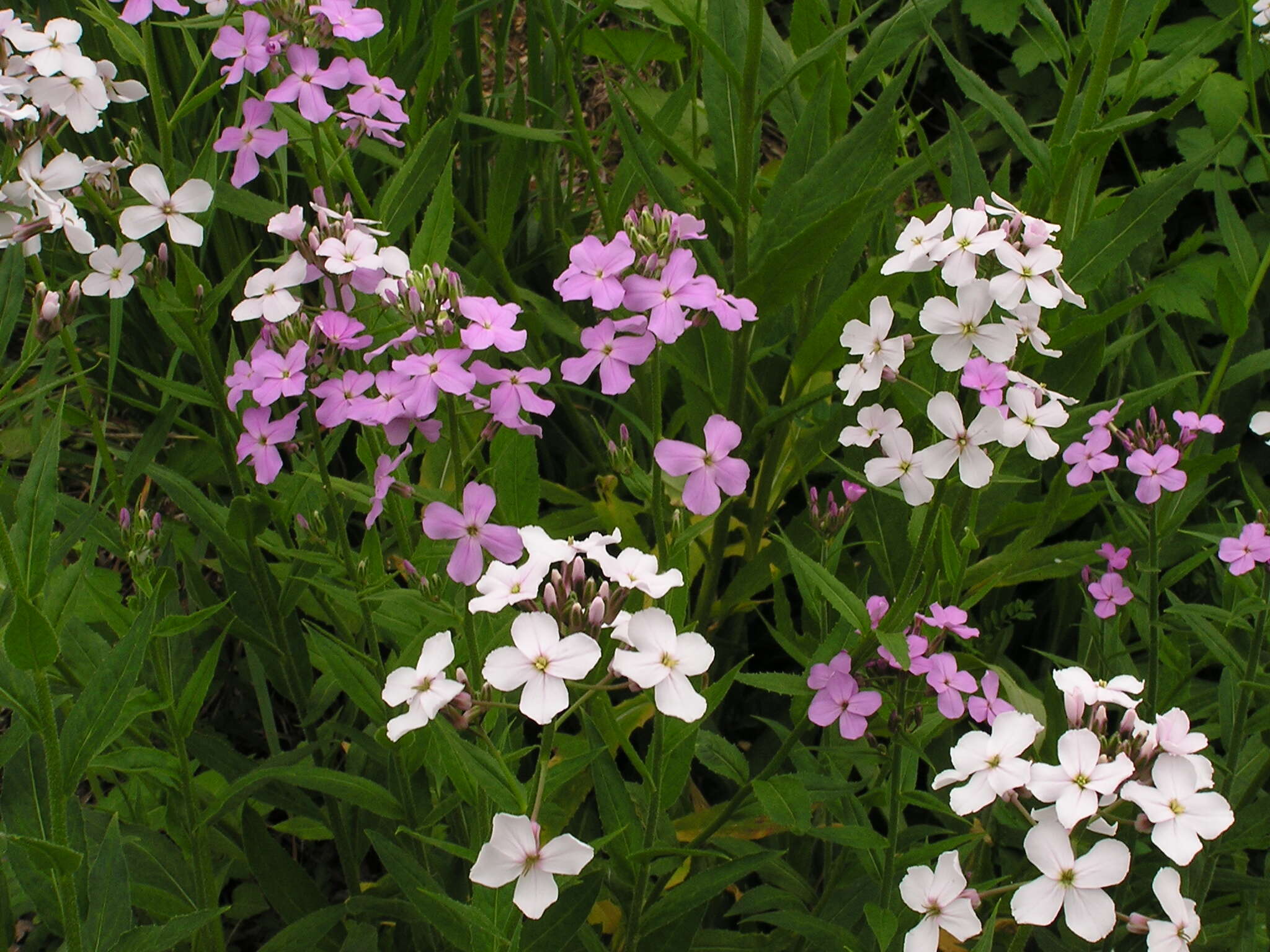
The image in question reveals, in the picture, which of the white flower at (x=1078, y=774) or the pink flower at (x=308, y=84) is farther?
the pink flower at (x=308, y=84)

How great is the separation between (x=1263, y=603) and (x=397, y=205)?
1.46 meters

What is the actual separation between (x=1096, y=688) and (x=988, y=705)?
1.40ft

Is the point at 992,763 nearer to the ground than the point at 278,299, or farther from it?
nearer to the ground

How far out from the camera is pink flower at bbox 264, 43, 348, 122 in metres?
1.65

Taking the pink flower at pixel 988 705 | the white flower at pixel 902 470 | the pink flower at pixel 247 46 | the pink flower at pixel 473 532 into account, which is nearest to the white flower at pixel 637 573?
the pink flower at pixel 473 532

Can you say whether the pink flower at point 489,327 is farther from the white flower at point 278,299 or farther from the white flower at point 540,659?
the white flower at point 540,659

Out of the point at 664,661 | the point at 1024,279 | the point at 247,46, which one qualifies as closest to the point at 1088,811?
the point at 664,661

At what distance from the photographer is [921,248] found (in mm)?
1454

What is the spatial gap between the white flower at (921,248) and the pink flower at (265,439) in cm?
84

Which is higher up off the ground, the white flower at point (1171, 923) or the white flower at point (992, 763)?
the white flower at point (992, 763)

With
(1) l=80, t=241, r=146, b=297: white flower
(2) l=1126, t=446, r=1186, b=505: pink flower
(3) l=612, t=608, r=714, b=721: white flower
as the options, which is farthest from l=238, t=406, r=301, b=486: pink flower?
(2) l=1126, t=446, r=1186, b=505: pink flower

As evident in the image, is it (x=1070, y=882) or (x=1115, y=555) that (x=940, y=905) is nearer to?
(x=1070, y=882)

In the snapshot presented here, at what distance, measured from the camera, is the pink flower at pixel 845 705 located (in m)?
1.54

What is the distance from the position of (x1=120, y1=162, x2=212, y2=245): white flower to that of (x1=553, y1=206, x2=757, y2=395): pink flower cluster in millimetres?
602
